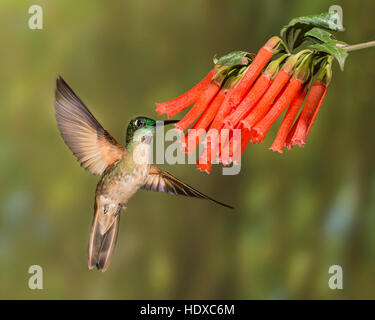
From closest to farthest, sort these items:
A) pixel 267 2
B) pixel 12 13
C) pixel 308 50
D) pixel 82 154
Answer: pixel 308 50 < pixel 82 154 < pixel 12 13 < pixel 267 2

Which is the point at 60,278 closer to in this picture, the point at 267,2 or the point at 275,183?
the point at 275,183

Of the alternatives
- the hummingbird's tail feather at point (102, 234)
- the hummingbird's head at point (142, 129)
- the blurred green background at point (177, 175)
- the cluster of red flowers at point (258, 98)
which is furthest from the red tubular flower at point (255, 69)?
the blurred green background at point (177, 175)

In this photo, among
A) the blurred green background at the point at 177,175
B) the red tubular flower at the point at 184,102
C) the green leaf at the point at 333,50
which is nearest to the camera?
the green leaf at the point at 333,50

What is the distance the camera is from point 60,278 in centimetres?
124

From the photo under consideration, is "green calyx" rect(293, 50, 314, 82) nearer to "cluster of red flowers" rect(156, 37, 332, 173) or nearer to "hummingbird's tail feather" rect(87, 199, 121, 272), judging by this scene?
"cluster of red flowers" rect(156, 37, 332, 173)

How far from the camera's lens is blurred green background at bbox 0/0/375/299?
120 centimetres

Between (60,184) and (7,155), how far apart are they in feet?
0.44

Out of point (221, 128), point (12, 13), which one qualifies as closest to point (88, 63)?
point (12, 13)

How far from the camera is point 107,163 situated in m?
0.78

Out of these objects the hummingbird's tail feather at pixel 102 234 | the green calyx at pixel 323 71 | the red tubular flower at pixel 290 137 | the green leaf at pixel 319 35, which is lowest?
the hummingbird's tail feather at pixel 102 234

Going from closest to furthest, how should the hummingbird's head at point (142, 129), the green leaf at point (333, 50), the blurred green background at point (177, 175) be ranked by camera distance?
the green leaf at point (333, 50)
the hummingbird's head at point (142, 129)
the blurred green background at point (177, 175)

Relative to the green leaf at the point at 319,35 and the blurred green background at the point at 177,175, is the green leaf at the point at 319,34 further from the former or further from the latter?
the blurred green background at the point at 177,175

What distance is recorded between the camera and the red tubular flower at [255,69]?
496 millimetres

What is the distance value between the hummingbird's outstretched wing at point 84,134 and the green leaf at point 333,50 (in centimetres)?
37
